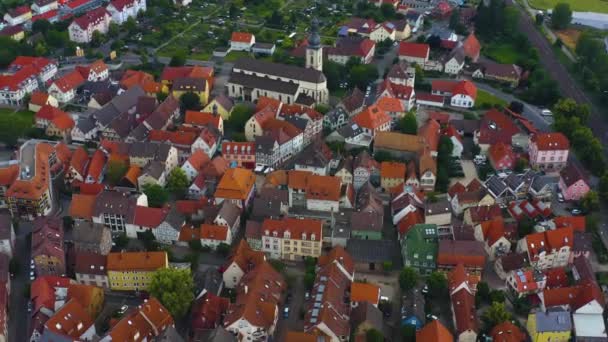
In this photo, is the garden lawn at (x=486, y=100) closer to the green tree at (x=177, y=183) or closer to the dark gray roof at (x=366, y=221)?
the dark gray roof at (x=366, y=221)

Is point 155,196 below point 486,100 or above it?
above

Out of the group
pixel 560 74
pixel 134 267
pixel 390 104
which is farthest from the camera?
pixel 560 74

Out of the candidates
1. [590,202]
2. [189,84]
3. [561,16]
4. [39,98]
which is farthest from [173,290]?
[561,16]

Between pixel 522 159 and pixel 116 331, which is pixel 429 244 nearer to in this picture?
pixel 522 159

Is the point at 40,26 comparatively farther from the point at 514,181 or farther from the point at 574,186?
the point at 574,186

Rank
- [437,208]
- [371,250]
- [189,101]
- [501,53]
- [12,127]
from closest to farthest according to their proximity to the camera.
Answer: [371,250] < [437,208] < [12,127] < [189,101] < [501,53]

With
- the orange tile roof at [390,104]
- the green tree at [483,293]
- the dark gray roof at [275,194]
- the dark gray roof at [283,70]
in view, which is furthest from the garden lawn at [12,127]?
the green tree at [483,293]

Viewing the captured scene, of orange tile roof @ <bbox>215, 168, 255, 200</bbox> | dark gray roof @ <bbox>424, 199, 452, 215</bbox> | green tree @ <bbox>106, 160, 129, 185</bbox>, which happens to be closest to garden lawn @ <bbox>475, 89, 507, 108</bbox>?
dark gray roof @ <bbox>424, 199, 452, 215</bbox>
